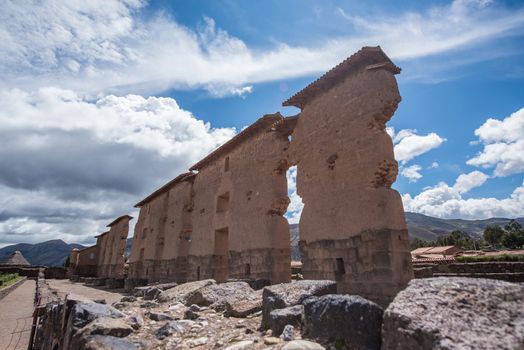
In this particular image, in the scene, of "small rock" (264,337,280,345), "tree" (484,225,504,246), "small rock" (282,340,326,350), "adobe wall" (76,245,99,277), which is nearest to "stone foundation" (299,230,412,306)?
"small rock" (264,337,280,345)

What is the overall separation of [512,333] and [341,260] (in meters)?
5.82

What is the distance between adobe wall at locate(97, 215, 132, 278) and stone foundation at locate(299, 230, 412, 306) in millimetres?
25568

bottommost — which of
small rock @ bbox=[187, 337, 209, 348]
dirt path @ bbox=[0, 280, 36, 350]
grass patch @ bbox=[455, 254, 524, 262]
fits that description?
dirt path @ bbox=[0, 280, 36, 350]

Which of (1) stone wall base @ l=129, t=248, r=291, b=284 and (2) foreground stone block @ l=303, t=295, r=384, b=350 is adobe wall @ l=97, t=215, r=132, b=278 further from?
(2) foreground stone block @ l=303, t=295, r=384, b=350

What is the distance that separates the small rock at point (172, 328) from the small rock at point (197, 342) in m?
0.46

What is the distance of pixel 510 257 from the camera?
21.4 m

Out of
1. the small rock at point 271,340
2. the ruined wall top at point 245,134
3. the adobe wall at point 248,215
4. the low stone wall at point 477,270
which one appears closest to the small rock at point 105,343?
the small rock at point 271,340

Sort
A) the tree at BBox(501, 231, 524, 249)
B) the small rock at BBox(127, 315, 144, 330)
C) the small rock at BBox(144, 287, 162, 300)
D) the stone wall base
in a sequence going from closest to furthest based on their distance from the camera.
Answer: the small rock at BBox(127, 315, 144, 330)
the small rock at BBox(144, 287, 162, 300)
the stone wall base
the tree at BBox(501, 231, 524, 249)

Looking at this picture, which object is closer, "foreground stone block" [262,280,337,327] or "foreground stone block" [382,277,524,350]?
"foreground stone block" [382,277,524,350]

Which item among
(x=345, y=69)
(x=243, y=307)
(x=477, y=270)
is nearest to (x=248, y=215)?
(x=345, y=69)

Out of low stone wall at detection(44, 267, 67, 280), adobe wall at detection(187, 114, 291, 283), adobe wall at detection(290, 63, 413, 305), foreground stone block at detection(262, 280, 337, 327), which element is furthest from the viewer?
low stone wall at detection(44, 267, 67, 280)

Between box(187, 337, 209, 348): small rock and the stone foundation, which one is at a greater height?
the stone foundation

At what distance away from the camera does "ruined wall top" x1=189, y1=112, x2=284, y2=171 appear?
1129cm

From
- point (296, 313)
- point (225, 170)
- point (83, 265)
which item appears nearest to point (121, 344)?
point (296, 313)
